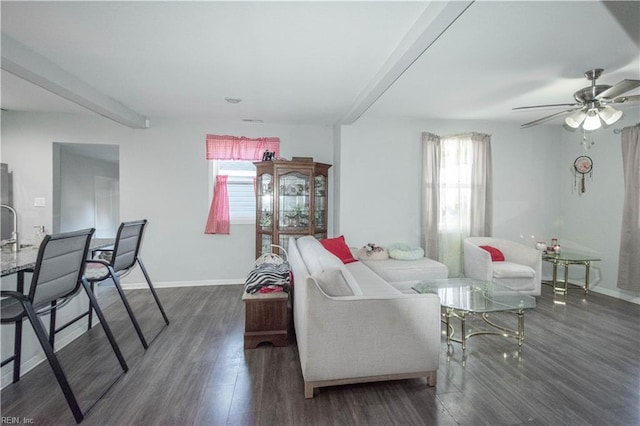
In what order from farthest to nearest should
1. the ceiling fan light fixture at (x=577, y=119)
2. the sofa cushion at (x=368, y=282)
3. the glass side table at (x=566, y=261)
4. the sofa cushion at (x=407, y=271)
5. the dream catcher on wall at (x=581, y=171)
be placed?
the dream catcher on wall at (x=581, y=171) → the glass side table at (x=566, y=261) → the sofa cushion at (x=407, y=271) → the ceiling fan light fixture at (x=577, y=119) → the sofa cushion at (x=368, y=282)

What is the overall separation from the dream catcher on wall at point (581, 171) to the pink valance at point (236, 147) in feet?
15.3

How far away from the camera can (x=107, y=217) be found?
575 cm

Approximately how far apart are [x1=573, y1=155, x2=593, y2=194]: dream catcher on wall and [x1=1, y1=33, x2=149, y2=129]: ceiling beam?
6417mm

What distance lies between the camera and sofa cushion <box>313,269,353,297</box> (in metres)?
1.89

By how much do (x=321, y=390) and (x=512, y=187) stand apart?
4334 mm

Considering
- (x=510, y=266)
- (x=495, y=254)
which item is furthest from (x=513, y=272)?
(x=495, y=254)

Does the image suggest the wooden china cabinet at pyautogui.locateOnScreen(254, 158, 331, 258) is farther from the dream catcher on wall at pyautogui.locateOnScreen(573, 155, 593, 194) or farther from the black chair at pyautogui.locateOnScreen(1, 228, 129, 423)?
the dream catcher on wall at pyautogui.locateOnScreen(573, 155, 593, 194)

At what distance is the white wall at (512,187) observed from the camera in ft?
13.2

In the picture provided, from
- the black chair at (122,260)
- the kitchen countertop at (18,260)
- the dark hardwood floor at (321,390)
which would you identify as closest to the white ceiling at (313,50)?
the black chair at (122,260)

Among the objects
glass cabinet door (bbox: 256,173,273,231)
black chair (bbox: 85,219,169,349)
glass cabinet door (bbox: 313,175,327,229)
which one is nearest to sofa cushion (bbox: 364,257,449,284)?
glass cabinet door (bbox: 313,175,327,229)

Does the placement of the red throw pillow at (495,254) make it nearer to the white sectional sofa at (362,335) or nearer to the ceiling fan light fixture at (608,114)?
the ceiling fan light fixture at (608,114)

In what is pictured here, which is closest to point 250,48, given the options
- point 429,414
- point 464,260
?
point 429,414

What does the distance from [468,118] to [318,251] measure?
3.30m

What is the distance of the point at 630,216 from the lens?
143 inches
